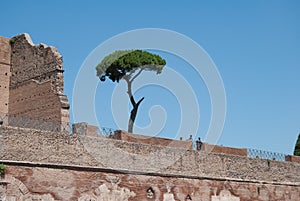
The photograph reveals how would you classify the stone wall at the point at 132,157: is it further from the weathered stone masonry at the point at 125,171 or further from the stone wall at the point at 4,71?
the stone wall at the point at 4,71

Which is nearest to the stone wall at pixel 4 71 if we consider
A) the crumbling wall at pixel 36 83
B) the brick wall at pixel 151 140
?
the crumbling wall at pixel 36 83

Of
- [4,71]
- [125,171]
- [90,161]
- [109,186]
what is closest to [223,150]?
[125,171]

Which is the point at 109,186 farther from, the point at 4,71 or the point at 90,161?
the point at 4,71

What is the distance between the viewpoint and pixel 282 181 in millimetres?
21984

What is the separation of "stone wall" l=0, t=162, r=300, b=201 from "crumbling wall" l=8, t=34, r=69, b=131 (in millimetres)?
2771

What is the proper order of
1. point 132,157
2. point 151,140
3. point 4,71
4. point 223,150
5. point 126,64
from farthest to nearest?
point 126,64 → point 4,71 → point 223,150 → point 151,140 → point 132,157

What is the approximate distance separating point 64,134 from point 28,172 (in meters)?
1.58

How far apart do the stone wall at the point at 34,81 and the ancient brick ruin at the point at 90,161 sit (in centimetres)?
3

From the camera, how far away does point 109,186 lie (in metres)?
16.1

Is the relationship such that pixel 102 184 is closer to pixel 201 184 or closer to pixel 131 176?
pixel 131 176

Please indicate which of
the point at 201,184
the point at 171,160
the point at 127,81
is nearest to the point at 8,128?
the point at 171,160

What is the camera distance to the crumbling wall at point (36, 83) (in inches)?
743

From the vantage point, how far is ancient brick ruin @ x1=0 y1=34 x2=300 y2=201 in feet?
47.5

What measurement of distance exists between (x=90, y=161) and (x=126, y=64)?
14777 mm
